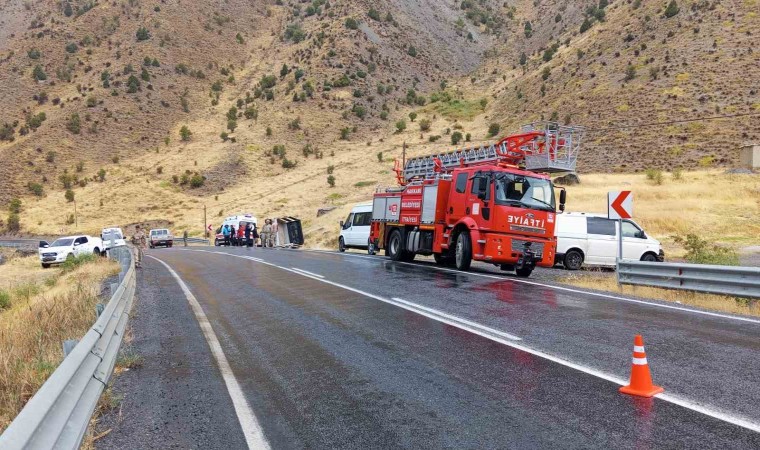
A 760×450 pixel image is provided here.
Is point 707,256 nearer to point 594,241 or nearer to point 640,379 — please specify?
point 594,241

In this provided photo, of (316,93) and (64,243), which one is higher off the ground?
(316,93)

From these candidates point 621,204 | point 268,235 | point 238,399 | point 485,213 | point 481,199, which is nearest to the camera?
point 238,399

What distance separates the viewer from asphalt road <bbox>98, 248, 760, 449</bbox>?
465cm

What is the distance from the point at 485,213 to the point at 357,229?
15688 millimetres

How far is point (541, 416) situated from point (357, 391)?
1.76m

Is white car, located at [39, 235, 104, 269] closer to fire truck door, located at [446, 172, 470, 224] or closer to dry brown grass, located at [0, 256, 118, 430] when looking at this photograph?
fire truck door, located at [446, 172, 470, 224]

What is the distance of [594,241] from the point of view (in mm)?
21547

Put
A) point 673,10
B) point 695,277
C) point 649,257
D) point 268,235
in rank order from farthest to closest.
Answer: point 673,10, point 268,235, point 649,257, point 695,277

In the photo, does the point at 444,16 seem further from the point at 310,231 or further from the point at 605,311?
the point at 605,311

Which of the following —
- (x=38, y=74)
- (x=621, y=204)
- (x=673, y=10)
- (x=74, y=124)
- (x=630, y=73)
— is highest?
(x=673, y=10)

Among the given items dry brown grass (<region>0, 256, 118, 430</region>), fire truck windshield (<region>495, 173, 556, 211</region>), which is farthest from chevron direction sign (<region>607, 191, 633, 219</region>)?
dry brown grass (<region>0, 256, 118, 430</region>)

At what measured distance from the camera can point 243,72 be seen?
295 ft

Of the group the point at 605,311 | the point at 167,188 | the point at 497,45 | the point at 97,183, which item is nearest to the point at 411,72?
the point at 497,45

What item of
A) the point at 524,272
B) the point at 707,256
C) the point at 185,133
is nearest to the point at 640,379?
the point at 524,272
